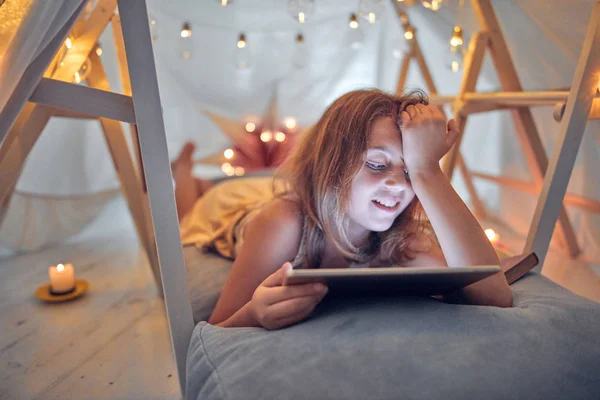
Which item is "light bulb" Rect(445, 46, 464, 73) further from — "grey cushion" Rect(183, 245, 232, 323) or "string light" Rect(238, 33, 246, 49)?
"grey cushion" Rect(183, 245, 232, 323)

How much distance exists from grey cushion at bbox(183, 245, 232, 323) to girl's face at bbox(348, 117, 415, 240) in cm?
45

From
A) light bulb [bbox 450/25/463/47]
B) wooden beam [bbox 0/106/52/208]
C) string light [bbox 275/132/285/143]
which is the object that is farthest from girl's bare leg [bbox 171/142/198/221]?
light bulb [bbox 450/25/463/47]

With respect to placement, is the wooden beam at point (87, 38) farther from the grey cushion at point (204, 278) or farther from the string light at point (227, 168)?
the string light at point (227, 168)

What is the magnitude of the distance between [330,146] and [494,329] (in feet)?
1.31

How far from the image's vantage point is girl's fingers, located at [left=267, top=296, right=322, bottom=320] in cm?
60

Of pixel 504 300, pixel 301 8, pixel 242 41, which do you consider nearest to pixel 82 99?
pixel 504 300

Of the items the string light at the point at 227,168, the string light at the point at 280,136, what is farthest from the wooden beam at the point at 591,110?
the string light at the point at 227,168

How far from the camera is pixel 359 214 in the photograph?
0.76 meters

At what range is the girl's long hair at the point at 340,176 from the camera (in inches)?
29.1

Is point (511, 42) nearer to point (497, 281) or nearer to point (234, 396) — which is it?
point (497, 281)

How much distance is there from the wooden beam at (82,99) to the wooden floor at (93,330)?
53 cm

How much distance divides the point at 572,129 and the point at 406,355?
2.20 ft

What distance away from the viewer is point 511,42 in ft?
4.84

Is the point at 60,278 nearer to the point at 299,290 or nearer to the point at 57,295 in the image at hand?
the point at 57,295
